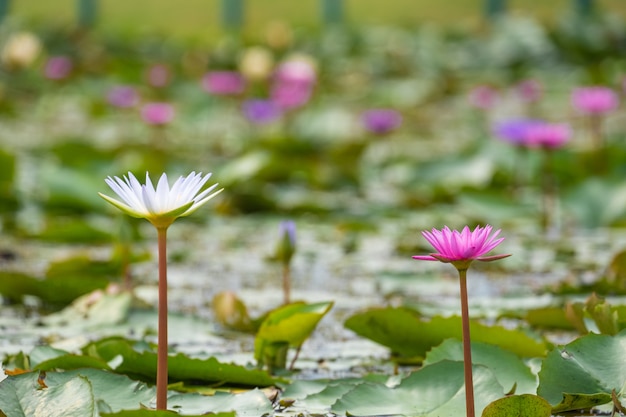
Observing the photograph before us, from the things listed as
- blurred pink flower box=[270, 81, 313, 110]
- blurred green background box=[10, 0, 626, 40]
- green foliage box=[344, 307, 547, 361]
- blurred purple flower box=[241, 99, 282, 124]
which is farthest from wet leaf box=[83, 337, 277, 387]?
blurred green background box=[10, 0, 626, 40]

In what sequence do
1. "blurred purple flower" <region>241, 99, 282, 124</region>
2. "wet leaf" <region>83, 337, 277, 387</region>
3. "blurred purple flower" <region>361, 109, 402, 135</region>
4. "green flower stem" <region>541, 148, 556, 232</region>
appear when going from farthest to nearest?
"blurred purple flower" <region>241, 99, 282, 124</region>
"blurred purple flower" <region>361, 109, 402, 135</region>
"green flower stem" <region>541, 148, 556, 232</region>
"wet leaf" <region>83, 337, 277, 387</region>

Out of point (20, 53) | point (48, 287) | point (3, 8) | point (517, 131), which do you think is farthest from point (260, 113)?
point (3, 8)

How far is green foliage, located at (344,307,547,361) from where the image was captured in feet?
3.89

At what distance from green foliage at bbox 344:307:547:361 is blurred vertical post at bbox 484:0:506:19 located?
8.73 metres

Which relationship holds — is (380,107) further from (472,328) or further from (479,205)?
(472,328)

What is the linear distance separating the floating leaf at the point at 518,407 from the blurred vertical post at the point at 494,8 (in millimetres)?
9088

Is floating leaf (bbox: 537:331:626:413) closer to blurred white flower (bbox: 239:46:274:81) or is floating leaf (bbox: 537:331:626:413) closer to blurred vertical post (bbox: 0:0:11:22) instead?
blurred white flower (bbox: 239:46:274:81)

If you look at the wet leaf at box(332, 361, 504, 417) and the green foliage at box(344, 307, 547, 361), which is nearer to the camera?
the wet leaf at box(332, 361, 504, 417)

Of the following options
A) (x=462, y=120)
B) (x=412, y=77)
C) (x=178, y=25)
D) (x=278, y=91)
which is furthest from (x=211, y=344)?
(x=178, y=25)

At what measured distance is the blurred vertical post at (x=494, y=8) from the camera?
970 centimetres

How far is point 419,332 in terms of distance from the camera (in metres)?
1.22

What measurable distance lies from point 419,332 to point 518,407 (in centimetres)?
37

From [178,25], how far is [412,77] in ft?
24.0

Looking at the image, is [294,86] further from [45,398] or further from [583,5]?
[583,5]
